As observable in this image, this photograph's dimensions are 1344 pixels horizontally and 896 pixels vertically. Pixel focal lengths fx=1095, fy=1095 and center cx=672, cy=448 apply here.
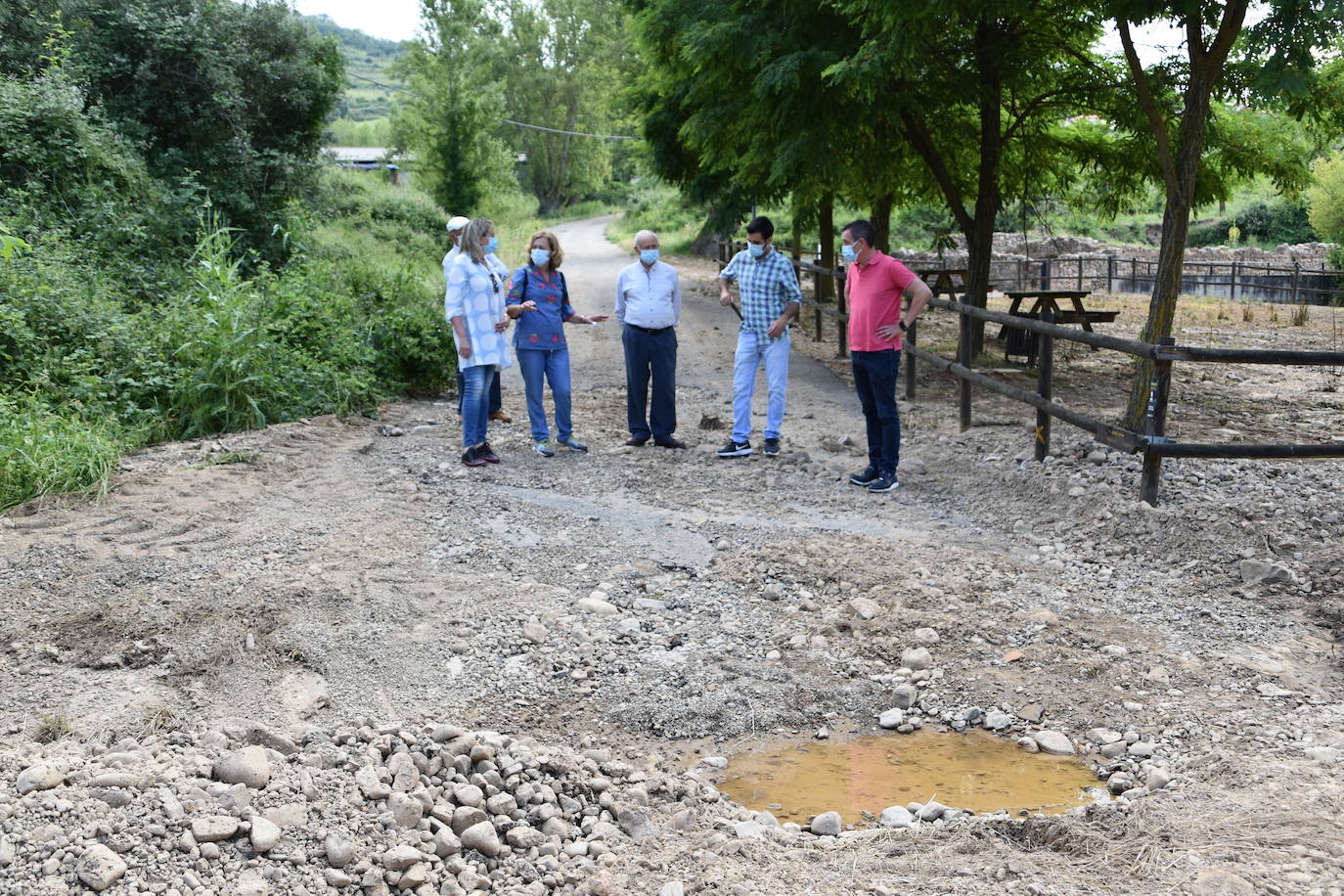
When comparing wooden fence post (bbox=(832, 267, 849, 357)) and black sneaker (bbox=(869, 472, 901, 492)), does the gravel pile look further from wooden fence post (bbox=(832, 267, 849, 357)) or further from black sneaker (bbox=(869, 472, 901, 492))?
wooden fence post (bbox=(832, 267, 849, 357))

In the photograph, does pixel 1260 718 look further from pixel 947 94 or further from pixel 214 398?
pixel 947 94

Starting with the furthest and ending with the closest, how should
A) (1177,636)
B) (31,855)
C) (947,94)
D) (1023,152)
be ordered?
(1023,152) < (947,94) < (1177,636) < (31,855)

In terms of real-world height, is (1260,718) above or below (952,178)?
below

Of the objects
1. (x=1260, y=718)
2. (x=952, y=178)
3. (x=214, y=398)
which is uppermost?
(x=952, y=178)

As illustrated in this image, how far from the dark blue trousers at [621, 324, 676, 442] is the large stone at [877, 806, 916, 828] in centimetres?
516

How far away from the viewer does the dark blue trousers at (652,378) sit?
27.9ft

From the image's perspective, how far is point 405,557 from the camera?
5906 mm

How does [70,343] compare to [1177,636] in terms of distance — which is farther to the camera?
[70,343]

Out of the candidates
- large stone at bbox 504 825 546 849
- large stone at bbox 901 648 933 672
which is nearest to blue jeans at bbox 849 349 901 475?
large stone at bbox 901 648 933 672

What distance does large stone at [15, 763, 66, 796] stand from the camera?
10.5 ft

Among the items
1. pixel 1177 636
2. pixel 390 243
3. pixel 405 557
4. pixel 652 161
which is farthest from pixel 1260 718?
pixel 390 243

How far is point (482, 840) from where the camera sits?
10.4 ft

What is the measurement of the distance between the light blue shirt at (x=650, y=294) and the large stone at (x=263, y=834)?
5646mm

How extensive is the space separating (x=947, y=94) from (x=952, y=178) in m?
3.52
